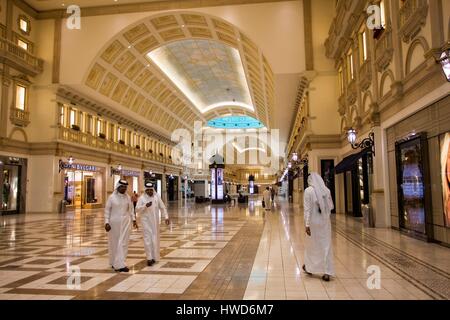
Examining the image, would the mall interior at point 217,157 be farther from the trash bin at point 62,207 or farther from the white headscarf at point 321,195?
the white headscarf at point 321,195

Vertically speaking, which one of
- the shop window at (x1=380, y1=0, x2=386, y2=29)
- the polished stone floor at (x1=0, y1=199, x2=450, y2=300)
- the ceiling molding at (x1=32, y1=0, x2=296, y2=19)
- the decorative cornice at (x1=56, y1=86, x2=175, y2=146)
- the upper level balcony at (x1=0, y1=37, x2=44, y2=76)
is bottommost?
the polished stone floor at (x1=0, y1=199, x2=450, y2=300)

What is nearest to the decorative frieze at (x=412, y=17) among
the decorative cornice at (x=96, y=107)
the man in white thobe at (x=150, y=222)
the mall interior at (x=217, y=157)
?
the mall interior at (x=217, y=157)

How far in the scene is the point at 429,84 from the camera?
695 cm

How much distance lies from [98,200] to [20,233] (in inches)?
539

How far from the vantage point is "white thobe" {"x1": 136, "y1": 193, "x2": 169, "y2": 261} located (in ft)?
18.5

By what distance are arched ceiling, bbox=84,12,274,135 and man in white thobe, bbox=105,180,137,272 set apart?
13.7 meters

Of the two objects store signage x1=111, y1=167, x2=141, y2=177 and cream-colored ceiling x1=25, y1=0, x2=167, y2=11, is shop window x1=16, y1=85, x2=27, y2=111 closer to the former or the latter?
cream-colored ceiling x1=25, y1=0, x2=167, y2=11

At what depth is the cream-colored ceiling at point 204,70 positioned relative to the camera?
80.8 ft

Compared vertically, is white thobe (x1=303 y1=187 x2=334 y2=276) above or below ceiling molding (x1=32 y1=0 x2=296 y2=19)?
below

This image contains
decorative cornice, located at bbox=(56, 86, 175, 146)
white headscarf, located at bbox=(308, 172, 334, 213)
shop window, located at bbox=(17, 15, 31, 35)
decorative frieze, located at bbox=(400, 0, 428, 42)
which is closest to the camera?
white headscarf, located at bbox=(308, 172, 334, 213)

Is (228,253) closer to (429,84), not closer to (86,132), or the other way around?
(429,84)

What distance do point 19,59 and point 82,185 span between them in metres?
8.15
